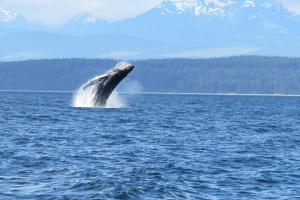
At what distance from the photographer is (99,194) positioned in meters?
24.3

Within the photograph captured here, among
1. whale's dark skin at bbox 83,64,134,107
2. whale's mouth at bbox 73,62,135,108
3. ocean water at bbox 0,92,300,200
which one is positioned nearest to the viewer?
ocean water at bbox 0,92,300,200

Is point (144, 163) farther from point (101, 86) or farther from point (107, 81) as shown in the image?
point (101, 86)

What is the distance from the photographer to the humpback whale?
58.9 meters

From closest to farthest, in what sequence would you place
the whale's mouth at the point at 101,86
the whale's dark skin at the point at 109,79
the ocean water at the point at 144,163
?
the ocean water at the point at 144,163 → the whale's dark skin at the point at 109,79 → the whale's mouth at the point at 101,86

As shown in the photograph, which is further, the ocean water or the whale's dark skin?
the whale's dark skin

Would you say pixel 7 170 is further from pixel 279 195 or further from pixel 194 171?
pixel 279 195

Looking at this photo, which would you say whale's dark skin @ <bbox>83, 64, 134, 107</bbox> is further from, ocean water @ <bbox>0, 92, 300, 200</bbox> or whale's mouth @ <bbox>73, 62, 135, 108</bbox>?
ocean water @ <bbox>0, 92, 300, 200</bbox>

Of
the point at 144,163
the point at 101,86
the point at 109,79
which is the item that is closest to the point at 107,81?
the point at 109,79

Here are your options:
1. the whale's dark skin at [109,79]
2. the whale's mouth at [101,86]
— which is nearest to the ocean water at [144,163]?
the whale's dark skin at [109,79]

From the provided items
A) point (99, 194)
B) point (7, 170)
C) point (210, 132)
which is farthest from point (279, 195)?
point (210, 132)

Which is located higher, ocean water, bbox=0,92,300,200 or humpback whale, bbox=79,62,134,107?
humpback whale, bbox=79,62,134,107

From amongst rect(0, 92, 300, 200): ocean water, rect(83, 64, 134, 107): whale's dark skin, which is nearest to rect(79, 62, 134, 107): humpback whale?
rect(83, 64, 134, 107): whale's dark skin

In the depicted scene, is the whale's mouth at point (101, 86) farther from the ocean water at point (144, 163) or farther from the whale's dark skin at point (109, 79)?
the ocean water at point (144, 163)

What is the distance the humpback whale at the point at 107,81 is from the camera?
58.9m
